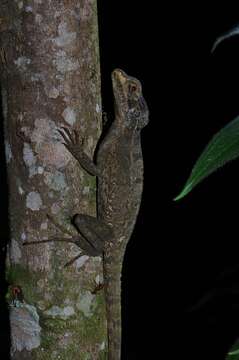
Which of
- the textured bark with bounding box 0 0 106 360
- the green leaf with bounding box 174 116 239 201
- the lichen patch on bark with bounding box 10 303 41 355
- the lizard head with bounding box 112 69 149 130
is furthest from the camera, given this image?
the lizard head with bounding box 112 69 149 130

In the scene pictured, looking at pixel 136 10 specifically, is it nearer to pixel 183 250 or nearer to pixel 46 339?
pixel 183 250

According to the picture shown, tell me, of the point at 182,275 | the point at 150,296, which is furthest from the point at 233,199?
the point at 150,296

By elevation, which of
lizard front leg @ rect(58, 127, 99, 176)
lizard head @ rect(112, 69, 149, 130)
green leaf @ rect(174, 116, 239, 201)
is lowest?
green leaf @ rect(174, 116, 239, 201)

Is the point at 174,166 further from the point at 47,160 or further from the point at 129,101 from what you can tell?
the point at 47,160

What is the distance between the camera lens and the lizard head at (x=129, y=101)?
292 cm

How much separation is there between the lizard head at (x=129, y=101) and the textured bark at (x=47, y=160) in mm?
718

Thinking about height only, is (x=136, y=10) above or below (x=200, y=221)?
above


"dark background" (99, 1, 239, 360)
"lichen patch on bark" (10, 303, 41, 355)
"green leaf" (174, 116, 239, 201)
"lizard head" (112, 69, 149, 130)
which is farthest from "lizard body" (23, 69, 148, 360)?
"dark background" (99, 1, 239, 360)

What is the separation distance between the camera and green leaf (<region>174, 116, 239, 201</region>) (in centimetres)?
123

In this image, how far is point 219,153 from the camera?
1244 mm

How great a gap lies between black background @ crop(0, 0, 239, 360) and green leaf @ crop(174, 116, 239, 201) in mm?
3884

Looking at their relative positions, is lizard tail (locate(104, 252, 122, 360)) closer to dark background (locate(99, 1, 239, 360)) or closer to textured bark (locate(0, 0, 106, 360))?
textured bark (locate(0, 0, 106, 360))

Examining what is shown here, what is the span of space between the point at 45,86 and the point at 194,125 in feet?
13.6

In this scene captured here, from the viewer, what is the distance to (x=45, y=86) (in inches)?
79.4
